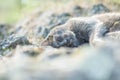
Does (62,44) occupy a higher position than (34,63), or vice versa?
(34,63)

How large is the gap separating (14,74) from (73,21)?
5815 mm

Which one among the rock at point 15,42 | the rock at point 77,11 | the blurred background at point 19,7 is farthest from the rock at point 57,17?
the rock at point 15,42

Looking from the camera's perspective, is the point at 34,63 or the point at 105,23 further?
the point at 105,23

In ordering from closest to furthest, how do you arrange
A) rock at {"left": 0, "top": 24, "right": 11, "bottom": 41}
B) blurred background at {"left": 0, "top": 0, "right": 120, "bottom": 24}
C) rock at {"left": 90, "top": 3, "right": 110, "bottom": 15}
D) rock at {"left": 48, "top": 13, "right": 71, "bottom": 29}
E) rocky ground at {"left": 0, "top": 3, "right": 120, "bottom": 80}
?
rocky ground at {"left": 0, "top": 3, "right": 120, "bottom": 80}
rock at {"left": 90, "top": 3, "right": 110, "bottom": 15}
rock at {"left": 48, "top": 13, "right": 71, "bottom": 29}
rock at {"left": 0, "top": 24, "right": 11, "bottom": 41}
blurred background at {"left": 0, "top": 0, "right": 120, "bottom": 24}

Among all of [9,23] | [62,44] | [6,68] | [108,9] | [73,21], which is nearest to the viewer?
[6,68]

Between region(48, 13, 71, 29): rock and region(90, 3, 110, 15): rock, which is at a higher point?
region(90, 3, 110, 15): rock

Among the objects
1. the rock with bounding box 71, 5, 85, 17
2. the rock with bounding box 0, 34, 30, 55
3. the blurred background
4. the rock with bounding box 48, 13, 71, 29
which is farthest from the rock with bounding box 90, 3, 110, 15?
the rock with bounding box 0, 34, 30, 55

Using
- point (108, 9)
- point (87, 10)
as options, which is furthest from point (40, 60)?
point (87, 10)

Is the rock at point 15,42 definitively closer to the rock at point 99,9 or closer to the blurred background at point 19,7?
the rock at point 99,9

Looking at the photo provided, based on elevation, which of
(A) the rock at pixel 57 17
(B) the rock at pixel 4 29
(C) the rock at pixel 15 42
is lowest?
(B) the rock at pixel 4 29

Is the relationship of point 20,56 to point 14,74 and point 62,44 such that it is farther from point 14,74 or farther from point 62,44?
point 62,44

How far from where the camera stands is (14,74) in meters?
4.91

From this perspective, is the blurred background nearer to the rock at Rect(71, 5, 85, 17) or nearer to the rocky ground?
the rock at Rect(71, 5, 85, 17)

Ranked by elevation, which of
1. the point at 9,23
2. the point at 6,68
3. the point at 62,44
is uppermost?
the point at 6,68
